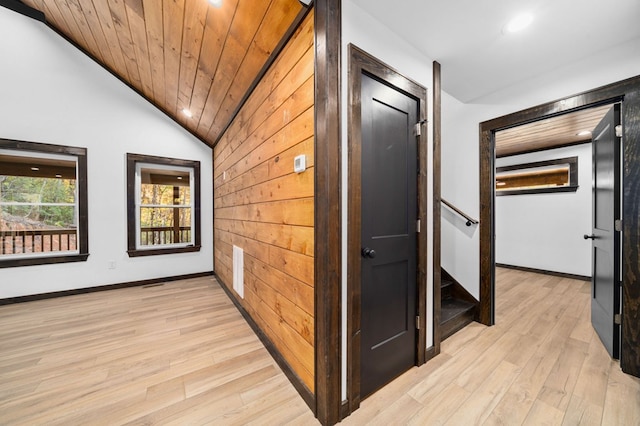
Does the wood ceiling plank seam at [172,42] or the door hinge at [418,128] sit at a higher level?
the wood ceiling plank seam at [172,42]

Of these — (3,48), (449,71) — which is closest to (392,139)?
(449,71)

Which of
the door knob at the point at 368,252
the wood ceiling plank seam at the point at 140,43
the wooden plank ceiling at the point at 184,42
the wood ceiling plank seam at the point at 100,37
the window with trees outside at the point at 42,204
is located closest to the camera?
the door knob at the point at 368,252

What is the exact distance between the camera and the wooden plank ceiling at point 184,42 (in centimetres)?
163

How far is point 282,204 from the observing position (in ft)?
5.66

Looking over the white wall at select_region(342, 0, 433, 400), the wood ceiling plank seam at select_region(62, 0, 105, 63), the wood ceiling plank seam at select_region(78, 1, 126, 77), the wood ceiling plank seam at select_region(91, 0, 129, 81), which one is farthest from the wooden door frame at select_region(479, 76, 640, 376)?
the wood ceiling plank seam at select_region(62, 0, 105, 63)

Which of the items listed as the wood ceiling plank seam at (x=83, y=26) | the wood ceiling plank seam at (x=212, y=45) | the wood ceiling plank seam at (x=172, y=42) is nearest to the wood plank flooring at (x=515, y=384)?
the wood ceiling plank seam at (x=212, y=45)

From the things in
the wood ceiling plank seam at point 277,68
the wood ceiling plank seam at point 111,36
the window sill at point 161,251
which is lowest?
the window sill at point 161,251

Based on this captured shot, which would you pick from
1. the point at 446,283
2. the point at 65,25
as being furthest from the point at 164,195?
the point at 446,283

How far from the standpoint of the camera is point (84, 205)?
3404mm

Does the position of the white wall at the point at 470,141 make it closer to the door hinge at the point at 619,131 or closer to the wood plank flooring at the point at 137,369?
the door hinge at the point at 619,131

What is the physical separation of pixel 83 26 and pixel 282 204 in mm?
3564

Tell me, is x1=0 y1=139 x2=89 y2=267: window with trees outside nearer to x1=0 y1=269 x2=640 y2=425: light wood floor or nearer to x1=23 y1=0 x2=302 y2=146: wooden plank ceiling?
x1=0 y1=269 x2=640 y2=425: light wood floor

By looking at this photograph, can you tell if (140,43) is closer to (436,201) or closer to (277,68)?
(277,68)

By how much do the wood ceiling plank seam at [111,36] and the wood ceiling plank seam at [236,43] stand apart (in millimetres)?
1119
